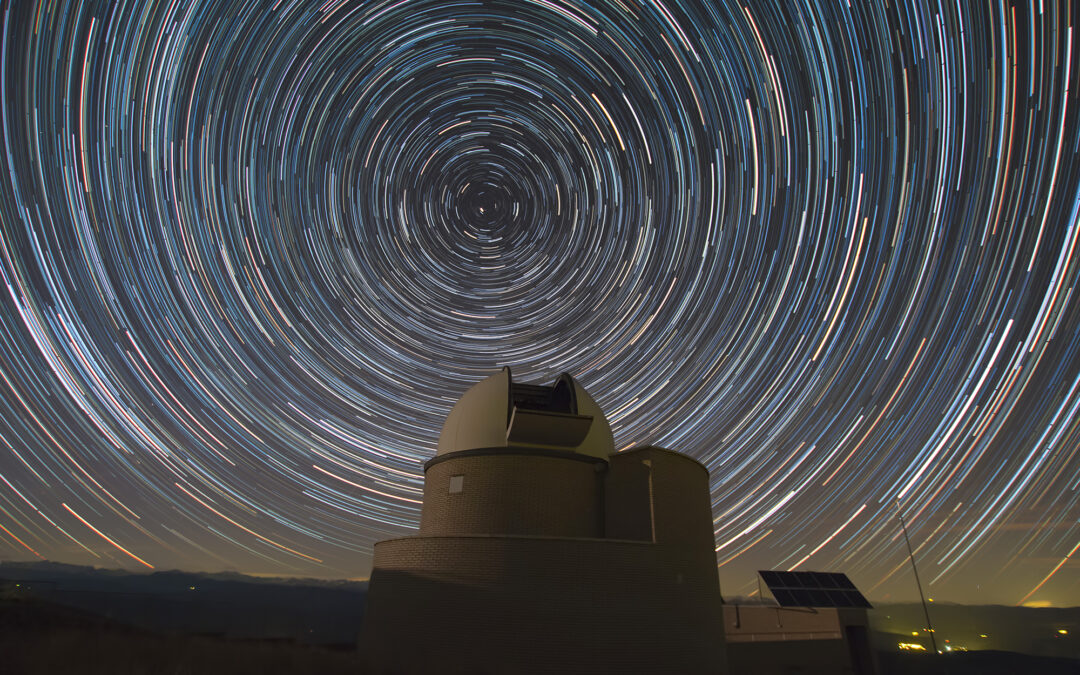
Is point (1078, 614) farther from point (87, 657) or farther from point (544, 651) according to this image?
point (87, 657)

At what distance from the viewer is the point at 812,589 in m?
19.9

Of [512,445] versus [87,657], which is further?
[512,445]

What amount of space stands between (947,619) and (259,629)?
165 m

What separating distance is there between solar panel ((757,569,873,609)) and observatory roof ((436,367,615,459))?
9.04 m

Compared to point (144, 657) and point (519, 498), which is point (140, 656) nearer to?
point (144, 657)

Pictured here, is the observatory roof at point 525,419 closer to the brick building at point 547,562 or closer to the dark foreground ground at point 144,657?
the brick building at point 547,562

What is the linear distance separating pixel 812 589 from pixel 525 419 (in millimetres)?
14667

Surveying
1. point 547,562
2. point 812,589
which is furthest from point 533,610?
point 812,589

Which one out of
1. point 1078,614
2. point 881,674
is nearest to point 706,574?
point 881,674

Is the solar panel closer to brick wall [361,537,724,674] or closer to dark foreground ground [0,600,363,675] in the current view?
brick wall [361,537,724,674]

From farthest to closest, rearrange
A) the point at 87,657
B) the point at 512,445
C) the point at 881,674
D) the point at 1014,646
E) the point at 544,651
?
1. the point at 1014,646
2. the point at 881,674
3. the point at 512,445
4. the point at 544,651
5. the point at 87,657

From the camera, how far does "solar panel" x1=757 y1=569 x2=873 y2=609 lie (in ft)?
62.2

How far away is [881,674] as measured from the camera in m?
20.0

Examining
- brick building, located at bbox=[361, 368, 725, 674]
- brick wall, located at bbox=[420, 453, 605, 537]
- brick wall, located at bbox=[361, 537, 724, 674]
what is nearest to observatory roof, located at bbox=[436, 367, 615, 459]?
brick building, located at bbox=[361, 368, 725, 674]
